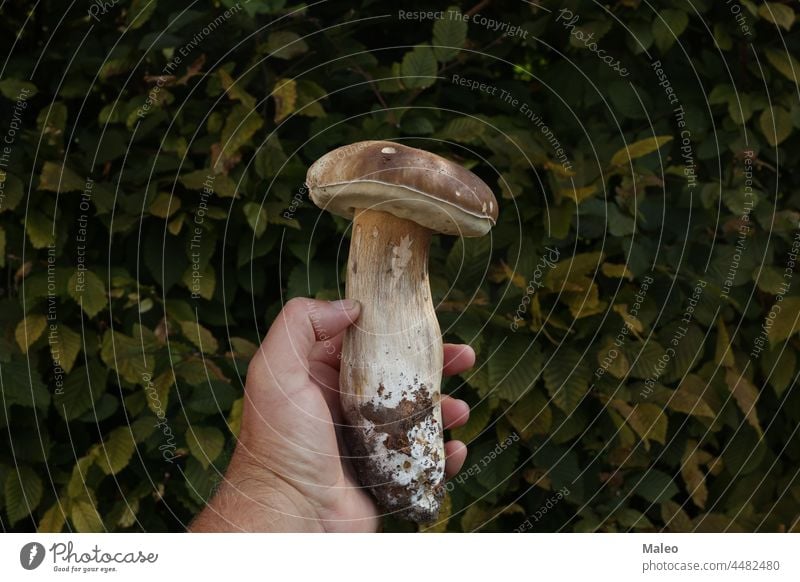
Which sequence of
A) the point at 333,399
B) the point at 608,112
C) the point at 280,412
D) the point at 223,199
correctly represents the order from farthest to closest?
the point at 608,112 < the point at 223,199 < the point at 333,399 < the point at 280,412

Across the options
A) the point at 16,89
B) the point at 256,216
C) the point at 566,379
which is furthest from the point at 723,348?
the point at 16,89

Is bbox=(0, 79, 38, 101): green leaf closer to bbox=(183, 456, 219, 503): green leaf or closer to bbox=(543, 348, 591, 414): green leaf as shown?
bbox=(183, 456, 219, 503): green leaf

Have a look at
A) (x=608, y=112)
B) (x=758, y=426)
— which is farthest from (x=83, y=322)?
(x=758, y=426)

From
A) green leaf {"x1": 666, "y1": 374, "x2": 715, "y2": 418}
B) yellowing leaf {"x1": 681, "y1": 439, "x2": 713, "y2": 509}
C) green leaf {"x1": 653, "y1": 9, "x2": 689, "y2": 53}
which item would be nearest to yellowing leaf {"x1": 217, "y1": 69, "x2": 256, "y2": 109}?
green leaf {"x1": 653, "y1": 9, "x2": 689, "y2": 53}

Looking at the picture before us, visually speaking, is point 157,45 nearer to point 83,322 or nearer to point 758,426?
point 83,322

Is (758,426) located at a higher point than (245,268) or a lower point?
lower
